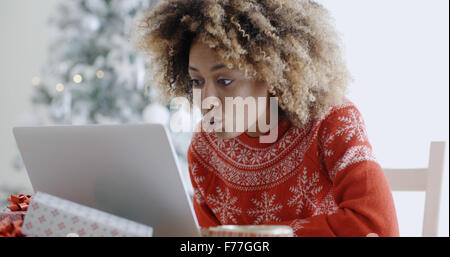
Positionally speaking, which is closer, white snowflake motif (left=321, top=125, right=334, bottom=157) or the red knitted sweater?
the red knitted sweater

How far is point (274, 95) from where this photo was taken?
3.65ft

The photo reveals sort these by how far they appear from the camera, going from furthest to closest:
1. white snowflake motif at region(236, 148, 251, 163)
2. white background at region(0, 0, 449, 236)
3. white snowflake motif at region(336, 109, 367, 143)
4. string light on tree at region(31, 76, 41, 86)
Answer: string light on tree at region(31, 76, 41, 86), white background at region(0, 0, 449, 236), white snowflake motif at region(236, 148, 251, 163), white snowflake motif at region(336, 109, 367, 143)

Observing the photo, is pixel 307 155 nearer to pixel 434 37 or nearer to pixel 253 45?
pixel 253 45

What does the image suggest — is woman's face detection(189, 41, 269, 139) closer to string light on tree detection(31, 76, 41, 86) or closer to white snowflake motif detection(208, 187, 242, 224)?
white snowflake motif detection(208, 187, 242, 224)

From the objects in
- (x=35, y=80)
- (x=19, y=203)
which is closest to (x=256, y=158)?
(x=19, y=203)

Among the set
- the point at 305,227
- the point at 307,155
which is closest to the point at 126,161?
the point at 305,227

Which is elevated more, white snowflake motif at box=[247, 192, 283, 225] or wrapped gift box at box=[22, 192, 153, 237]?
wrapped gift box at box=[22, 192, 153, 237]

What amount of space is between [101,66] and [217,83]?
169 cm

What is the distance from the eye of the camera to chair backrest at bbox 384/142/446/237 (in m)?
1.09

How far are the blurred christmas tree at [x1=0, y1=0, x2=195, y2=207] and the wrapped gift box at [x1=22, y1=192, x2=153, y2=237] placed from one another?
6.14ft

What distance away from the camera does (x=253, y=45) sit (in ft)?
3.29

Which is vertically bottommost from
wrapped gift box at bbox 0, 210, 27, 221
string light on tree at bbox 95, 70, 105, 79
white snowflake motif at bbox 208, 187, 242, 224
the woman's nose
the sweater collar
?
white snowflake motif at bbox 208, 187, 242, 224

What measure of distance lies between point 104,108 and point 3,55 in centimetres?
142

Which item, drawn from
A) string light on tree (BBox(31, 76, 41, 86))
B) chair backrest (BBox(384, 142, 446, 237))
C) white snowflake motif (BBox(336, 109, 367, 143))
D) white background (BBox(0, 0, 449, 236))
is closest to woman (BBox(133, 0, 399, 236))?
white snowflake motif (BBox(336, 109, 367, 143))
